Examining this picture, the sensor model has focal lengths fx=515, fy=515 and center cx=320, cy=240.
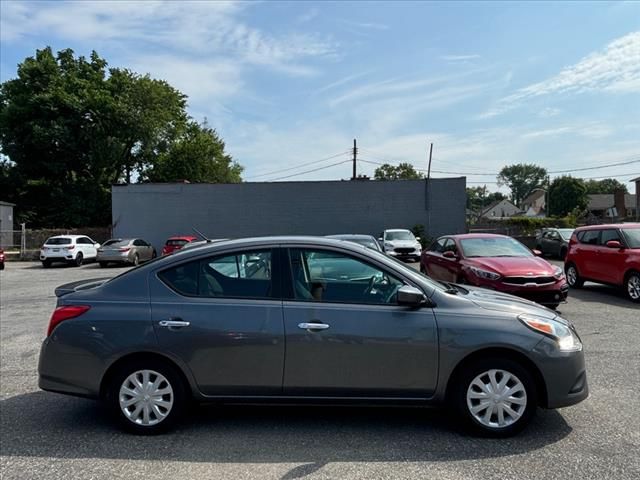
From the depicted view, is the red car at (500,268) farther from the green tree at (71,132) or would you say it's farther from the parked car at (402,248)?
the green tree at (71,132)

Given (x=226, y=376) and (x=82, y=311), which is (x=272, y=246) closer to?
(x=226, y=376)

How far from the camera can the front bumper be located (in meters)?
4.03

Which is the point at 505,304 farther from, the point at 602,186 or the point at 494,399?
the point at 602,186

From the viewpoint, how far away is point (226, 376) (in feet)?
13.6

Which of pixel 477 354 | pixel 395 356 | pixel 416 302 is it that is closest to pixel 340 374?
pixel 395 356

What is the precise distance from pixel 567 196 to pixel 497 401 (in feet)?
303

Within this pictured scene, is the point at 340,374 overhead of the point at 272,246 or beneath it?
beneath

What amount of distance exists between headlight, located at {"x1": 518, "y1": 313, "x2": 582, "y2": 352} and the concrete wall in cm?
2683

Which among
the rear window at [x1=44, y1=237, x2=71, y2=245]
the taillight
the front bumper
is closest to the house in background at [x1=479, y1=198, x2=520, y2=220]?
the rear window at [x1=44, y1=237, x2=71, y2=245]

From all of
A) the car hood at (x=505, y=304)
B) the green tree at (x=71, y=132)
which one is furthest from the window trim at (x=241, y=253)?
the green tree at (x=71, y=132)

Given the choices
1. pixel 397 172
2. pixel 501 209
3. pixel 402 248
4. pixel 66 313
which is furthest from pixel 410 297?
pixel 501 209

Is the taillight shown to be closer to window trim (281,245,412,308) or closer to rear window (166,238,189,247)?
window trim (281,245,412,308)

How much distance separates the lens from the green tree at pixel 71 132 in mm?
Answer: 42312

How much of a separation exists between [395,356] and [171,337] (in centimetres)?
179
